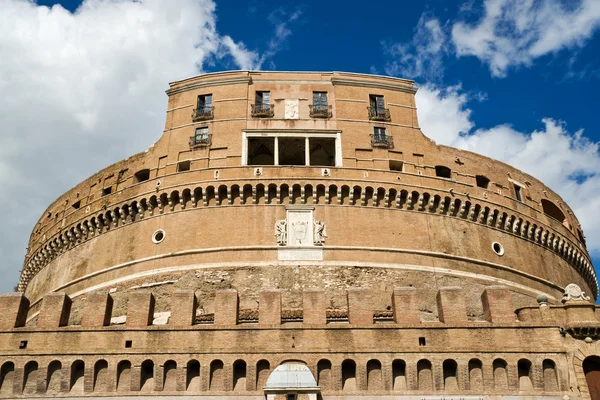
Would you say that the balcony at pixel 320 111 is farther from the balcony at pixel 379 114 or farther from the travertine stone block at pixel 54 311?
the travertine stone block at pixel 54 311

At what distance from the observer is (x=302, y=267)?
24531mm

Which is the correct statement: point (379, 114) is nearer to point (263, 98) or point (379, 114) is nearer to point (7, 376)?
point (263, 98)

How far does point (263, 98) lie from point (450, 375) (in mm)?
15952

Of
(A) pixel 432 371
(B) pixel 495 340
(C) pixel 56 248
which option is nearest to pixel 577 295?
(B) pixel 495 340

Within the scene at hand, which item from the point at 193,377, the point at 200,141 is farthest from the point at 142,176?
the point at 193,377

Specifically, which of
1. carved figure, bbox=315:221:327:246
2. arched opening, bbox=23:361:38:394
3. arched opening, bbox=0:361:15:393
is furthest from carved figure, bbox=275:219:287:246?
arched opening, bbox=0:361:15:393

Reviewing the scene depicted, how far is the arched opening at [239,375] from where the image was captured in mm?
16203

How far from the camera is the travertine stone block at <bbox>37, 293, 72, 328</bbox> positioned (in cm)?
1741

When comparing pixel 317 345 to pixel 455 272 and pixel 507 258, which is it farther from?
pixel 507 258

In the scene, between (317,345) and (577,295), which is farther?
(577,295)

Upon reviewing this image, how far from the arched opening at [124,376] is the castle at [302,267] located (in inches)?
2.0

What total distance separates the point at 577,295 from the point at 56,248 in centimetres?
2298

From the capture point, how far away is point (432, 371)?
54.1 ft

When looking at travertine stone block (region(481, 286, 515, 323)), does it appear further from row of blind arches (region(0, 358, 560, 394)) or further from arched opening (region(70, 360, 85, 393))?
arched opening (region(70, 360, 85, 393))
